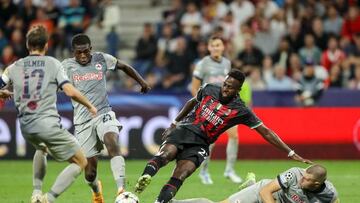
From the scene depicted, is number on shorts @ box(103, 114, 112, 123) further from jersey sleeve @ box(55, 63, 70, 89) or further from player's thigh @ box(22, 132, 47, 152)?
jersey sleeve @ box(55, 63, 70, 89)

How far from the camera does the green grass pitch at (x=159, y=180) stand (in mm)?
13406

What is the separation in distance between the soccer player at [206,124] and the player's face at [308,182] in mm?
795

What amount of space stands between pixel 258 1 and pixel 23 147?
7.94m

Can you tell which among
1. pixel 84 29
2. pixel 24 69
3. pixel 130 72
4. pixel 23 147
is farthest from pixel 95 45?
pixel 24 69

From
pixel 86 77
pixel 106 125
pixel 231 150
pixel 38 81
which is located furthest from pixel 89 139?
pixel 231 150

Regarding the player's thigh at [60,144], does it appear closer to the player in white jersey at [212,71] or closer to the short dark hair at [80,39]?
the short dark hair at [80,39]

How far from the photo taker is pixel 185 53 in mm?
22469

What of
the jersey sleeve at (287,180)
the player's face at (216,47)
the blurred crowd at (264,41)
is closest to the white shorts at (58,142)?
the jersey sleeve at (287,180)

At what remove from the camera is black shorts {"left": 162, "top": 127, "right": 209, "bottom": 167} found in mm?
11227

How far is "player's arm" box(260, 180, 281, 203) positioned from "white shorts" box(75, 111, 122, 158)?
2.23 m

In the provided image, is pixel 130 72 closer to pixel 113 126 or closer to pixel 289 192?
pixel 113 126

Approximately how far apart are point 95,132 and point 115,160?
630 millimetres

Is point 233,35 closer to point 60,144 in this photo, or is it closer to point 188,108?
point 188,108

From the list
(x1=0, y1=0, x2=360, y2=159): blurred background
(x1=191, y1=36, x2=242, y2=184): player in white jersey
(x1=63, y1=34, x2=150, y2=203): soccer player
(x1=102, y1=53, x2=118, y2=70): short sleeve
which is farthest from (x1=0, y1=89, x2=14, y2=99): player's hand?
(x1=0, y1=0, x2=360, y2=159): blurred background
